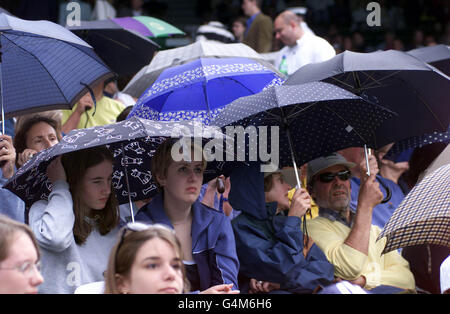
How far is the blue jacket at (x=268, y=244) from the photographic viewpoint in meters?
4.75

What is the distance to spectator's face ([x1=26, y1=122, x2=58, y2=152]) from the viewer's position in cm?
535

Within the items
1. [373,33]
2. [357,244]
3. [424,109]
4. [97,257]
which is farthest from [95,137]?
[373,33]

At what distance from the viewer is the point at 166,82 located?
577cm

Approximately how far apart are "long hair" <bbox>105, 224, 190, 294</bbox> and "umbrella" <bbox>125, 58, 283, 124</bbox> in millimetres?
2199

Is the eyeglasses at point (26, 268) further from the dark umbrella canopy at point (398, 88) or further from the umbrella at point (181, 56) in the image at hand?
the umbrella at point (181, 56)

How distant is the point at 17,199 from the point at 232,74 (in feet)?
5.93

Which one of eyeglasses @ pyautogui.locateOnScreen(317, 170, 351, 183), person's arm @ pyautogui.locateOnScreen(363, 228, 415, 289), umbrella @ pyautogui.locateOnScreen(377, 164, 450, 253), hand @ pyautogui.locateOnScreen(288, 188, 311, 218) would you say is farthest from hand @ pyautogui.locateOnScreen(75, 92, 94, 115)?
umbrella @ pyautogui.locateOnScreen(377, 164, 450, 253)

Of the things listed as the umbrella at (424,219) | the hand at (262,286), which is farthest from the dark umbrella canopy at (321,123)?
the umbrella at (424,219)

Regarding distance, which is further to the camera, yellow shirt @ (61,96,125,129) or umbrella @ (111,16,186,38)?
umbrella @ (111,16,186,38)

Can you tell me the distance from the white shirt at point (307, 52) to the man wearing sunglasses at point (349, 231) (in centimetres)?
324

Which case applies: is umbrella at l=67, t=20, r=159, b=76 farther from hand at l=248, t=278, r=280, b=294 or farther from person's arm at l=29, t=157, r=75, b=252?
hand at l=248, t=278, r=280, b=294

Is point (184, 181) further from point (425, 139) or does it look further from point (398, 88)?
point (425, 139)

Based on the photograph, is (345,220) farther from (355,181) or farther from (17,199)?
(17,199)

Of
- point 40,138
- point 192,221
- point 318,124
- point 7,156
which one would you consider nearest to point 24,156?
point 40,138
